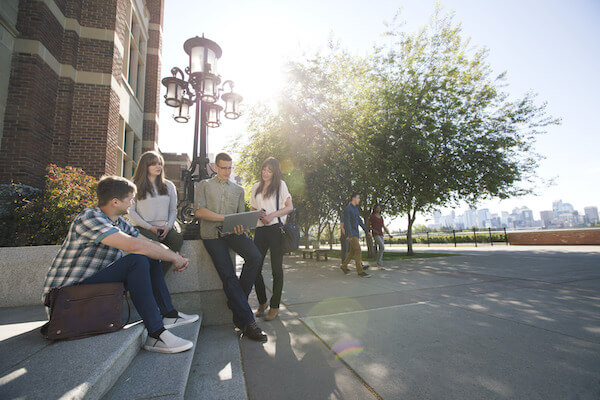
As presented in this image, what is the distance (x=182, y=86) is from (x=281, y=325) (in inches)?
235

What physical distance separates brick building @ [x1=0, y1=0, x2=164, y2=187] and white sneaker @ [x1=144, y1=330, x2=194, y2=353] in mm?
6980

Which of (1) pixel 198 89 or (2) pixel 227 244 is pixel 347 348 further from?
(1) pixel 198 89

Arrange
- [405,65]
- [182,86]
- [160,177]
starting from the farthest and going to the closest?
[405,65]
[182,86]
[160,177]

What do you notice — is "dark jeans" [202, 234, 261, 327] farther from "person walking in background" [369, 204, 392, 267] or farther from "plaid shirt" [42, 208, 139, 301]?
"person walking in background" [369, 204, 392, 267]

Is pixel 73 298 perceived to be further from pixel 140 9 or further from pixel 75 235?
pixel 140 9

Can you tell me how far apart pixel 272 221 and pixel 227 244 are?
2.19 feet

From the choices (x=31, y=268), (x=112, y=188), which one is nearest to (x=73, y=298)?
(x=112, y=188)

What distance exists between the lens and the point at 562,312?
3.62 meters

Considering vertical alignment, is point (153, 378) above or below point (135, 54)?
below

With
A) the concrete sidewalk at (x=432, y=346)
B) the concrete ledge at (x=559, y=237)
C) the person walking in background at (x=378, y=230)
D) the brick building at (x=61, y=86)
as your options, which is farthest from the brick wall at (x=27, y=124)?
the concrete ledge at (x=559, y=237)

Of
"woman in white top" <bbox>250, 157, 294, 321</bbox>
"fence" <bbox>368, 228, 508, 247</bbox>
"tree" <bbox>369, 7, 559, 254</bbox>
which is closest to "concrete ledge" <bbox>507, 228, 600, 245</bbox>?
"fence" <bbox>368, 228, 508, 247</bbox>

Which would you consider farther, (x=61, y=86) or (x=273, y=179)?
(x=61, y=86)

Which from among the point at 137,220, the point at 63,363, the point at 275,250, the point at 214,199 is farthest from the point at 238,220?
the point at 63,363

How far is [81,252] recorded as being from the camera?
6.97 ft
